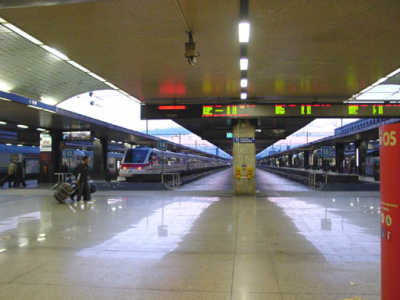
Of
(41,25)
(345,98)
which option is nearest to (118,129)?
(345,98)

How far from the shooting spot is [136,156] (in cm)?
2477

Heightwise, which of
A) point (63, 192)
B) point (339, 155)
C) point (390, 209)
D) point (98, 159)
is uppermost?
point (339, 155)

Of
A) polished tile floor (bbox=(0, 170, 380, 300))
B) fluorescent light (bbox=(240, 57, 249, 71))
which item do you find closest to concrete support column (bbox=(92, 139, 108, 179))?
polished tile floor (bbox=(0, 170, 380, 300))

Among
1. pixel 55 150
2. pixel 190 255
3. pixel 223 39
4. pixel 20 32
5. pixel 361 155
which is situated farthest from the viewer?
pixel 361 155

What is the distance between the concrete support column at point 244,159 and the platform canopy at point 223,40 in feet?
11.3

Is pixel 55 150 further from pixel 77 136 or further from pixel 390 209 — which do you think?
pixel 390 209

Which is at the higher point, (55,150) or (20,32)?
(20,32)

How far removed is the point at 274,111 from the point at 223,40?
21.7 ft

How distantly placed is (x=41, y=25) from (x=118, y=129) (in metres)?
19.7

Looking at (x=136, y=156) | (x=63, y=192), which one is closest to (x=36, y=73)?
(x=63, y=192)

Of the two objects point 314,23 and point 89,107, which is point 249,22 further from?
point 89,107

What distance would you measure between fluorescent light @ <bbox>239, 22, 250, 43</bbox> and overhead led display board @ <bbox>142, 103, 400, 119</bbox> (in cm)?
623

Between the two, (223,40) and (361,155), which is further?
(361,155)

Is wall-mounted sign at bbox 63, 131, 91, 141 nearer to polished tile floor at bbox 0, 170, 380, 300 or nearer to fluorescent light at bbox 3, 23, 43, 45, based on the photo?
polished tile floor at bbox 0, 170, 380, 300
